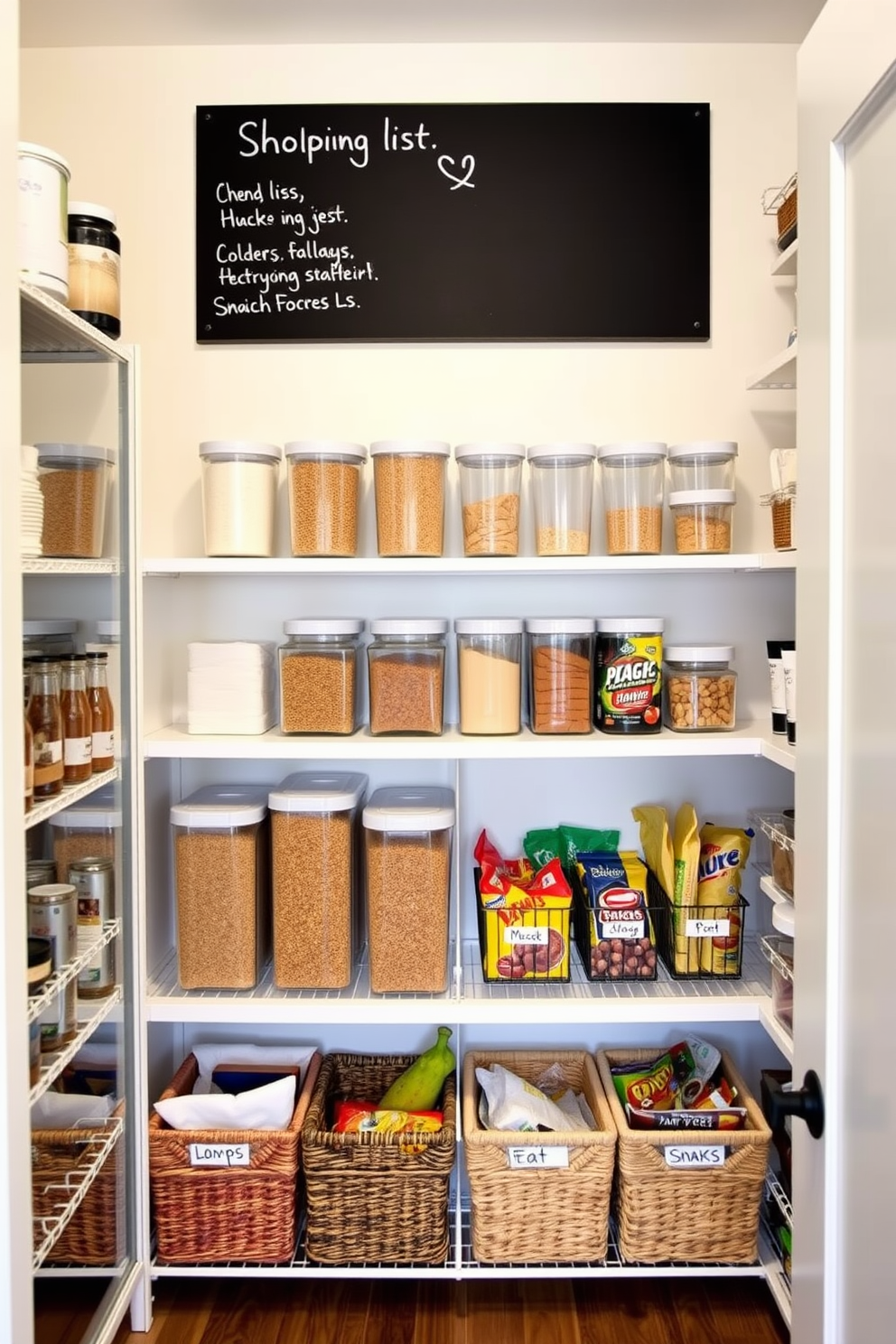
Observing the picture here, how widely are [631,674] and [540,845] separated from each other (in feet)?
1.54

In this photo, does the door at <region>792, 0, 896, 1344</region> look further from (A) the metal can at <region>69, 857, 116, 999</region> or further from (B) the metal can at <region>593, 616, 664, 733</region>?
(A) the metal can at <region>69, 857, 116, 999</region>

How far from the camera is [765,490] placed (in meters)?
2.14

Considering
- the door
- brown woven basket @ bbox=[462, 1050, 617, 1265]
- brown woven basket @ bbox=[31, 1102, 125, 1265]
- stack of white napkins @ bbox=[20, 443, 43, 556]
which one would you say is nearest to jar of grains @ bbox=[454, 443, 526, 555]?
stack of white napkins @ bbox=[20, 443, 43, 556]

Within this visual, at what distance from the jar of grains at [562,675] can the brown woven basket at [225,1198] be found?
89 cm

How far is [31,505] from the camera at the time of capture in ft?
4.42


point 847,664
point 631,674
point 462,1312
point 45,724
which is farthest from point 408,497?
point 462,1312

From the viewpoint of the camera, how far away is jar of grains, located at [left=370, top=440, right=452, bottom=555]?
72.7 inches

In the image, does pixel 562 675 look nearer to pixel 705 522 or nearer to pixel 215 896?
pixel 705 522

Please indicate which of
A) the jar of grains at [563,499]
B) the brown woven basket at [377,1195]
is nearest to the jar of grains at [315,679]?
the jar of grains at [563,499]

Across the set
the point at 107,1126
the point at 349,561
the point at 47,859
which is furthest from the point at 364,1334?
the point at 349,561

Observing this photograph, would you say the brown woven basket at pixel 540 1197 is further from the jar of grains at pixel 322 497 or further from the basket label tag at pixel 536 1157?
the jar of grains at pixel 322 497

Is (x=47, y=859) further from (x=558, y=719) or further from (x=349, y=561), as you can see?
(x=558, y=719)

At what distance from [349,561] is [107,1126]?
3.48 feet

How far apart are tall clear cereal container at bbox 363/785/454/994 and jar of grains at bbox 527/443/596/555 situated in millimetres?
552
